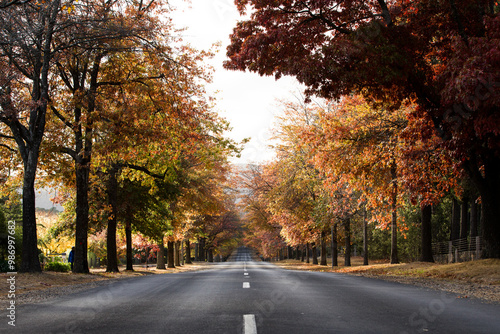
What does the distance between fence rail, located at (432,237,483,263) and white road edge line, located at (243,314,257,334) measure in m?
18.7

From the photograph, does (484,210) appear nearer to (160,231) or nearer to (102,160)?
(102,160)

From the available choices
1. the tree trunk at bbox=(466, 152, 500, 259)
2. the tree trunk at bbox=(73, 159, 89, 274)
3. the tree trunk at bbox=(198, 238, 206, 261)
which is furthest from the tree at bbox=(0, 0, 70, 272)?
the tree trunk at bbox=(198, 238, 206, 261)

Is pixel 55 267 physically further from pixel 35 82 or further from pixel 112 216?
pixel 35 82

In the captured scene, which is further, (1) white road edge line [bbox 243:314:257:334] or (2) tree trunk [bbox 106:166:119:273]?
(2) tree trunk [bbox 106:166:119:273]

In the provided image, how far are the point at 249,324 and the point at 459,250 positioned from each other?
85.4ft

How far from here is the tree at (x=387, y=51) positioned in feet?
39.2

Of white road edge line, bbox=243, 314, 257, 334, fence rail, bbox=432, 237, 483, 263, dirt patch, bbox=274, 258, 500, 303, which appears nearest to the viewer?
white road edge line, bbox=243, 314, 257, 334

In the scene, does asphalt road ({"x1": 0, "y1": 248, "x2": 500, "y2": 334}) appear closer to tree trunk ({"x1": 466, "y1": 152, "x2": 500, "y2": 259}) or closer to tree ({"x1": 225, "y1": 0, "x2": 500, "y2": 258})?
tree ({"x1": 225, "y1": 0, "x2": 500, "y2": 258})

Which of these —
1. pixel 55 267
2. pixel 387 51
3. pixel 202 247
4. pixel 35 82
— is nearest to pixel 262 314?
pixel 387 51

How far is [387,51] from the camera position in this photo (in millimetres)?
11945

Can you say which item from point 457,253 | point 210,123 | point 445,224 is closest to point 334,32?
point 210,123

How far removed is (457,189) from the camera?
17.3 meters

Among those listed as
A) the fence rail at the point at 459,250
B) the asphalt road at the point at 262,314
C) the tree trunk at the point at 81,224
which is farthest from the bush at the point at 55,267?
the fence rail at the point at 459,250

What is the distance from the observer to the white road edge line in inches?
204
